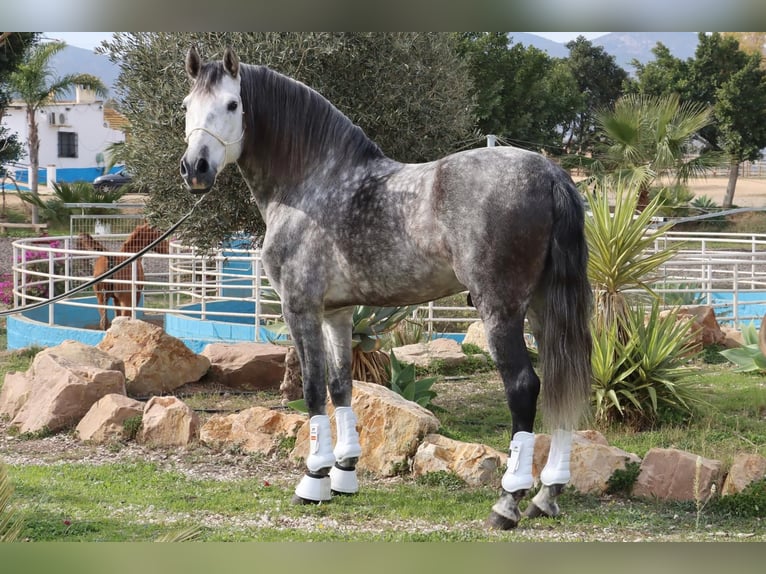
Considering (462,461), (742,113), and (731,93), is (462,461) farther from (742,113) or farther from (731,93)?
(742,113)

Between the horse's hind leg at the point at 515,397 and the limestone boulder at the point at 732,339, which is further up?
the horse's hind leg at the point at 515,397

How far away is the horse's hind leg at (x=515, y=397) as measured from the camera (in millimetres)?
4184

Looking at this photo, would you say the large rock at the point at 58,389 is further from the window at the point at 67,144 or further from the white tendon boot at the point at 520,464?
the window at the point at 67,144

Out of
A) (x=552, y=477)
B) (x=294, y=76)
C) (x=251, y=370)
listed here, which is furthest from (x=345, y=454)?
(x=251, y=370)

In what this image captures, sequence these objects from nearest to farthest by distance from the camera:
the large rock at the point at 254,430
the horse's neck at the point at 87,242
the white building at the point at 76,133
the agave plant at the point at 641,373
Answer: the large rock at the point at 254,430
the agave plant at the point at 641,373
the horse's neck at the point at 87,242
the white building at the point at 76,133

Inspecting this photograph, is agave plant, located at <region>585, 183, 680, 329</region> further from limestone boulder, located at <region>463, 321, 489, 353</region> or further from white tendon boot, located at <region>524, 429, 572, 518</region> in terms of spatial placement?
limestone boulder, located at <region>463, 321, 489, 353</region>

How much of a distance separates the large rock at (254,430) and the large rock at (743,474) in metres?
2.67

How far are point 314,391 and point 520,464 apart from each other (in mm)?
1220

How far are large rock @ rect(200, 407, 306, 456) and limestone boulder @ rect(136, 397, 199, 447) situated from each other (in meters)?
0.10

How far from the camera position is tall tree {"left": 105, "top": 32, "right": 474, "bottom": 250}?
6414 millimetres

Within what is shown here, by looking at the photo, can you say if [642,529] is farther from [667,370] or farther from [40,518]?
[40,518]

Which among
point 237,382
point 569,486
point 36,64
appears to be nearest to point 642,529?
point 569,486

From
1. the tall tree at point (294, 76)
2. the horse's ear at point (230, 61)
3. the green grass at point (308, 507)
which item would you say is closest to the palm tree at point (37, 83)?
the tall tree at point (294, 76)

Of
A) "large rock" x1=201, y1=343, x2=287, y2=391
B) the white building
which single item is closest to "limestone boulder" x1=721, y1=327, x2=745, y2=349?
"large rock" x1=201, y1=343, x2=287, y2=391
